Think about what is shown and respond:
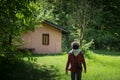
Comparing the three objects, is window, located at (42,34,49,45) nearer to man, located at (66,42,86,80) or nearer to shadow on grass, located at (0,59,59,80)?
shadow on grass, located at (0,59,59,80)

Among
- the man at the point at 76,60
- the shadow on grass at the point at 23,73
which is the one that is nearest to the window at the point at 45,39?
the shadow on grass at the point at 23,73

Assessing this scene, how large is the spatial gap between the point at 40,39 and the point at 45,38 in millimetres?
793

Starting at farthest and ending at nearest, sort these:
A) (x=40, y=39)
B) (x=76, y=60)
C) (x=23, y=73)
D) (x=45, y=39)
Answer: (x=45, y=39) < (x=40, y=39) < (x=23, y=73) < (x=76, y=60)

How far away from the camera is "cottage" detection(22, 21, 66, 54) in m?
40.3

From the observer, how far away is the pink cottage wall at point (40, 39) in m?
40.3

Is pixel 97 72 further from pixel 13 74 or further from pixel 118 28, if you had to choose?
pixel 118 28

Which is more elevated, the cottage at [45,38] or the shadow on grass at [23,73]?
the cottage at [45,38]

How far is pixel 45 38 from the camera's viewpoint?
41.2 metres

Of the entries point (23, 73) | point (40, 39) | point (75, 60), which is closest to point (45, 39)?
point (40, 39)

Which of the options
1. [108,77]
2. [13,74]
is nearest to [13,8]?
[13,74]

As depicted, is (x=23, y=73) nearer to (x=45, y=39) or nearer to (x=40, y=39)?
(x=40, y=39)

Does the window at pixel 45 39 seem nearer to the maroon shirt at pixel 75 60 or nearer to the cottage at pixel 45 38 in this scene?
the cottage at pixel 45 38

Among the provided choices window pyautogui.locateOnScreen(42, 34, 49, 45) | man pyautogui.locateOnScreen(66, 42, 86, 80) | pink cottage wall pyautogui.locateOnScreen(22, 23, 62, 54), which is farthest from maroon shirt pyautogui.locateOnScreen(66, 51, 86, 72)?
window pyautogui.locateOnScreen(42, 34, 49, 45)

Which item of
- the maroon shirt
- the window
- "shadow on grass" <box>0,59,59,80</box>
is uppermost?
the window
